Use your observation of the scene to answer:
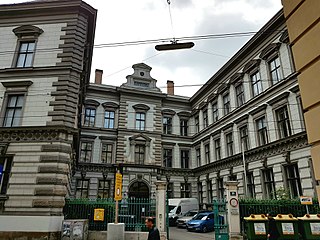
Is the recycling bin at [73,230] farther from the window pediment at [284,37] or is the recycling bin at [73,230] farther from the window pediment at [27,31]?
the window pediment at [284,37]

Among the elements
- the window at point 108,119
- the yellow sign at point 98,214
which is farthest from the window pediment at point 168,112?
the yellow sign at point 98,214

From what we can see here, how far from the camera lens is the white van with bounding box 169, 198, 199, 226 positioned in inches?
1066

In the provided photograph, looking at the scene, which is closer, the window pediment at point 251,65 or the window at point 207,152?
the window pediment at point 251,65

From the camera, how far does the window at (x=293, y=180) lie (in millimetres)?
18844

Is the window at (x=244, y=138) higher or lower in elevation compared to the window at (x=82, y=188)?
higher

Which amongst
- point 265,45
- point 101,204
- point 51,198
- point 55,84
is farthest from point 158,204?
point 265,45

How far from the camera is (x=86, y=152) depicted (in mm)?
30734

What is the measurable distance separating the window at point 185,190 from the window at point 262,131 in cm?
1381

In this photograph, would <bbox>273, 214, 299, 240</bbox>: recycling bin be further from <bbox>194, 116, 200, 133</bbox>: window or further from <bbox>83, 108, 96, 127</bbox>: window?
<bbox>83, 108, 96, 127</bbox>: window

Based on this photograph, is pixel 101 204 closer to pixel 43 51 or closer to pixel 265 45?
pixel 43 51

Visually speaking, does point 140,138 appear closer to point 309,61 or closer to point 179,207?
point 179,207

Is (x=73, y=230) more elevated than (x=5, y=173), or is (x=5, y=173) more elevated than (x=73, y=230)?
(x=5, y=173)

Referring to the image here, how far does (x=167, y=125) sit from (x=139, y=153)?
6.05 meters

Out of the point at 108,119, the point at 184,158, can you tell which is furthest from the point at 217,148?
the point at 108,119
